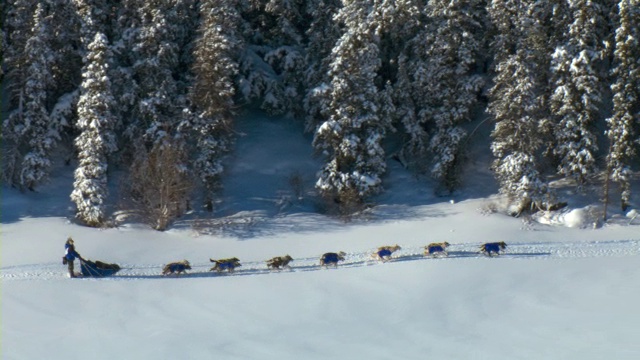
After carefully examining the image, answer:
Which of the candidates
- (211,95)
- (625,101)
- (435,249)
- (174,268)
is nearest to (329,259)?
(435,249)

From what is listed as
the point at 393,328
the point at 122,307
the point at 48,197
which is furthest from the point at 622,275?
the point at 48,197

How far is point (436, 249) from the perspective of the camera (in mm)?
24844

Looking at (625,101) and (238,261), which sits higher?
(625,101)

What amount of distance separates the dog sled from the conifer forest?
5.76m

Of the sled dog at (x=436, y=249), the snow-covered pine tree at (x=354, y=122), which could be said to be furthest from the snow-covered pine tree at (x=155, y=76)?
the sled dog at (x=436, y=249)

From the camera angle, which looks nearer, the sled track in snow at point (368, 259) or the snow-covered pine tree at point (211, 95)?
the sled track in snow at point (368, 259)

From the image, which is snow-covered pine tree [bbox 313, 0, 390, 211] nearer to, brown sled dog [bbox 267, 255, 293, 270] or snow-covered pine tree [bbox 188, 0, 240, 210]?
snow-covered pine tree [bbox 188, 0, 240, 210]

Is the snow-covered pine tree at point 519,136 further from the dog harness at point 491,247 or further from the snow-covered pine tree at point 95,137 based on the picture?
the snow-covered pine tree at point 95,137

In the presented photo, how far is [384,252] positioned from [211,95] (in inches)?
454

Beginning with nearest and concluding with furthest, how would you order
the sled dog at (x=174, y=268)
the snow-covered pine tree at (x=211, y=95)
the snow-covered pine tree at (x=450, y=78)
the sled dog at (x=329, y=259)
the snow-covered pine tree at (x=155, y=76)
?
the sled dog at (x=174, y=268)
the sled dog at (x=329, y=259)
the snow-covered pine tree at (x=211, y=95)
the snow-covered pine tree at (x=155, y=76)
the snow-covered pine tree at (x=450, y=78)

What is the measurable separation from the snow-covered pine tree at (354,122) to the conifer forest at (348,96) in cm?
6

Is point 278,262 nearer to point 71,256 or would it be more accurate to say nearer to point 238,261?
point 238,261

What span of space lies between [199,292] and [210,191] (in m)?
10.1

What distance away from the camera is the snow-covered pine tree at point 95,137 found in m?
29.3
